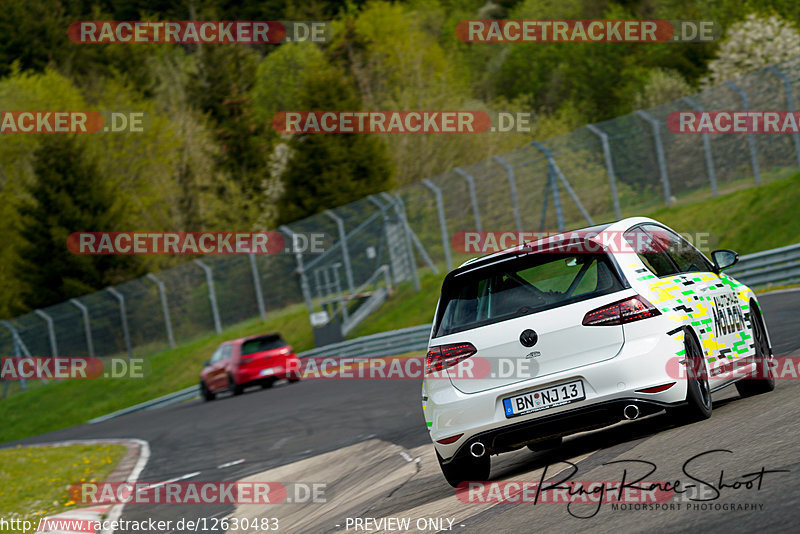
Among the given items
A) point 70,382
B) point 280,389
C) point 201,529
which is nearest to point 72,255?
point 70,382

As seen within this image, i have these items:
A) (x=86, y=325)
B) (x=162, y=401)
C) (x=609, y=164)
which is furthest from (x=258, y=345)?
(x=86, y=325)

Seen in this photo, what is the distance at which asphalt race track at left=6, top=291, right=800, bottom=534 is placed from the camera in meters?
5.44

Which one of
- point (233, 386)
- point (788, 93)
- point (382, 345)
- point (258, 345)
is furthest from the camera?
point (382, 345)

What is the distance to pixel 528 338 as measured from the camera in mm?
7352

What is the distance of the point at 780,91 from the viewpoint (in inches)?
1003

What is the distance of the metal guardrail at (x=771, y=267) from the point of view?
67.8 ft

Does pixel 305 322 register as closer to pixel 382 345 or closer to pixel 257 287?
pixel 257 287

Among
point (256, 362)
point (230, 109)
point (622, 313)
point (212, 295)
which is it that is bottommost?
point (256, 362)

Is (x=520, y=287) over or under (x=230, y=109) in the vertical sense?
under

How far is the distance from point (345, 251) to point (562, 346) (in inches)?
1112

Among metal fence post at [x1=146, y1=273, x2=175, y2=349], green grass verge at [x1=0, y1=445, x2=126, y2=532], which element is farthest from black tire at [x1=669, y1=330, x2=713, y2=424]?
metal fence post at [x1=146, y1=273, x2=175, y2=349]

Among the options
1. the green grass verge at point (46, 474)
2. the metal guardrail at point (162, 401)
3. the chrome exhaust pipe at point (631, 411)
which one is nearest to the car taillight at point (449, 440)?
the chrome exhaust pipe at point (631, 411)

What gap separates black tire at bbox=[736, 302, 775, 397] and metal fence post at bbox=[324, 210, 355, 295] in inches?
1019

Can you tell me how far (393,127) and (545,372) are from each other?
157 feet
